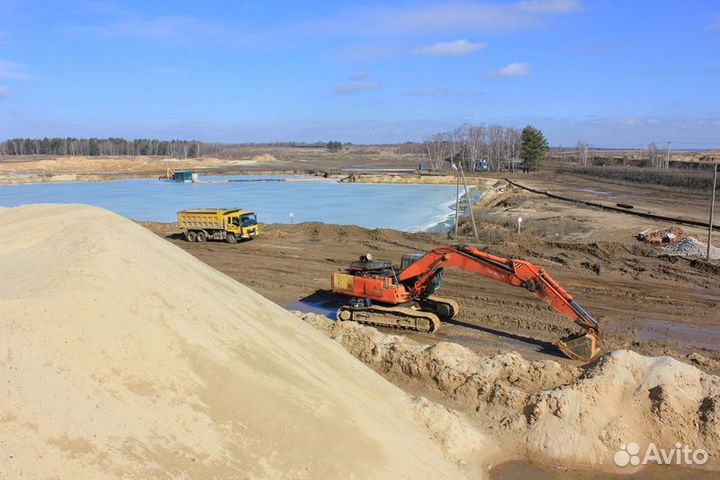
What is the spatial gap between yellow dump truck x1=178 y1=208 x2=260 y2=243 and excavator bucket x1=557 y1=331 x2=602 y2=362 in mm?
18491

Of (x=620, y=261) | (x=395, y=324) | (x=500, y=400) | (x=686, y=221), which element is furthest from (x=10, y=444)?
(x=686, y=221)

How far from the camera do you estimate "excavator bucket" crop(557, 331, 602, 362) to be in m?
12.4

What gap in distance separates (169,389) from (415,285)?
9256mm

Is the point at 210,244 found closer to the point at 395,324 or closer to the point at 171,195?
the point at 395,324

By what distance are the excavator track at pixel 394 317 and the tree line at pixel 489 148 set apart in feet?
217

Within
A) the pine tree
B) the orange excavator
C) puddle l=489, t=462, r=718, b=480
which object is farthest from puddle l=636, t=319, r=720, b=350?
the pine tree

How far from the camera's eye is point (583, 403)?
31.2ft

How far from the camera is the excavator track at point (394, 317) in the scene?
49.3 ft

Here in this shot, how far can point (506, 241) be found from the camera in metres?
25.6

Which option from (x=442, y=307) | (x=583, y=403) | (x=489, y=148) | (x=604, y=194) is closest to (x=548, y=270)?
(x=442, y=307)

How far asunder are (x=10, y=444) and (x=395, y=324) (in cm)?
1094

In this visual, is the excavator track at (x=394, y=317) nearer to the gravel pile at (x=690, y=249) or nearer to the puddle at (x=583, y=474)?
the puddle at (x=583, y=474)

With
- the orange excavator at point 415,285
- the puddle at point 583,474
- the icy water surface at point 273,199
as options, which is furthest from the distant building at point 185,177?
the puddle at point 583,474

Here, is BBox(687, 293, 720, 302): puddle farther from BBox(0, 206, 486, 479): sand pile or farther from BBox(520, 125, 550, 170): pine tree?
BBox(520, 125, 550, 170): pine tree
